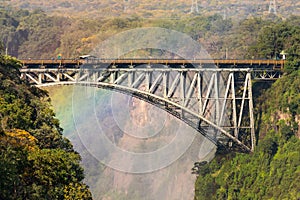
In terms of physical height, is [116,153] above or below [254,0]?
below

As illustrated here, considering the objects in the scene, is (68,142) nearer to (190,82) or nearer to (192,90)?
(192,90)

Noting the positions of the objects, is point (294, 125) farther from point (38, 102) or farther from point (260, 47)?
point (38, 102)

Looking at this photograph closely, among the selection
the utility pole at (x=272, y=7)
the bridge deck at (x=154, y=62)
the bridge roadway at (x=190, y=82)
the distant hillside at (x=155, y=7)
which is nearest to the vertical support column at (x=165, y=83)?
the bridge roadway at (x=190, y=82)

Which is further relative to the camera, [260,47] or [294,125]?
[260,47]

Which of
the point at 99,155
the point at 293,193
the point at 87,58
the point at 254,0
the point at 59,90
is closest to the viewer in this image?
the point at 293,193

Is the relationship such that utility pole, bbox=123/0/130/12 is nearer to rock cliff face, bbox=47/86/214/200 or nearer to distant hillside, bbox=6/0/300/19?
distant hillside, bbox=6/0/300/19

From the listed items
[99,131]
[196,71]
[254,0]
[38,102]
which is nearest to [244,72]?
[196,71]

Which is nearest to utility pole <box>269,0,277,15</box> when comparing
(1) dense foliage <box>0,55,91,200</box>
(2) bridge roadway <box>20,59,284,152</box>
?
(2) bridge roadway <box>20,59,284,152</box>
